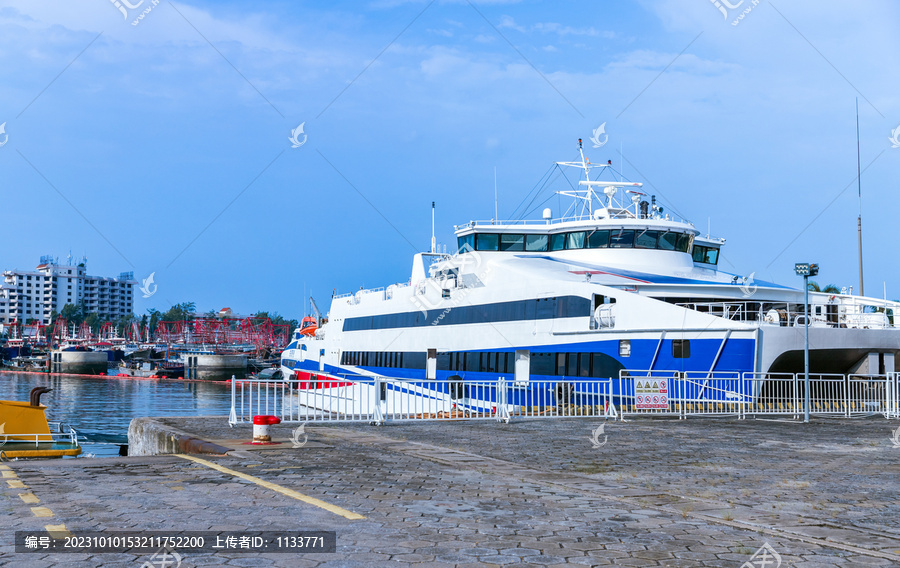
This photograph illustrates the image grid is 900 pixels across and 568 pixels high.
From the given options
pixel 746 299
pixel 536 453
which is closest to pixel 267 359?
pixel 746 299

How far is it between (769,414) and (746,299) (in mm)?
5556

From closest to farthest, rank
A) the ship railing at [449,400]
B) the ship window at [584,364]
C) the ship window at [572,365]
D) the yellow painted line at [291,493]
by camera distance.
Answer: the yellow painted line at [291,493] < the ship railing at [449,400] < the ship window at [584,364] < the ship window at [572,365]

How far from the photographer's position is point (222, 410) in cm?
5412

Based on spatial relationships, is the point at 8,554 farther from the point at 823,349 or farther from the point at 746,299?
the point at 746,299

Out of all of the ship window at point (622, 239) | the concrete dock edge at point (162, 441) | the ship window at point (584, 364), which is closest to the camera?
the concrete dock edge at point (162, 441)

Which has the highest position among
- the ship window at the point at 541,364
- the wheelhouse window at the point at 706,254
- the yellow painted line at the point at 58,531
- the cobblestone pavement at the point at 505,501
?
the wheelhouse window at the point at 706,254

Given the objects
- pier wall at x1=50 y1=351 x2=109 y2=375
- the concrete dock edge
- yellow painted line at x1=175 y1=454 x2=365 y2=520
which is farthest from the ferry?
pier wall at x1=50 y1=351 x2=109 y2=375

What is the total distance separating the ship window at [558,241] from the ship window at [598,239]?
111cm

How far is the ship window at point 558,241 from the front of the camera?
2984 centimetres

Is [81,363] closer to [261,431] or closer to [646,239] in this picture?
[646,239]

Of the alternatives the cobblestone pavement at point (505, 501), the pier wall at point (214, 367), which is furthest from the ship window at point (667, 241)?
the pier wall at point (214, 367)

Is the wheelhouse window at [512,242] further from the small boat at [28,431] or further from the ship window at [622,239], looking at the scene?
the small boat at [28,431]

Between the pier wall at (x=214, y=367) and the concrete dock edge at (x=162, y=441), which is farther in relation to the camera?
the pier wall at (x=214, y=367)

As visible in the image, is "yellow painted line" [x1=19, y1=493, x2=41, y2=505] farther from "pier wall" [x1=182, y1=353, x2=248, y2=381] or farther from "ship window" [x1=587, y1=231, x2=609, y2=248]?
"pier wall" [x1=182, y1=353, x2=248, y2=381]
